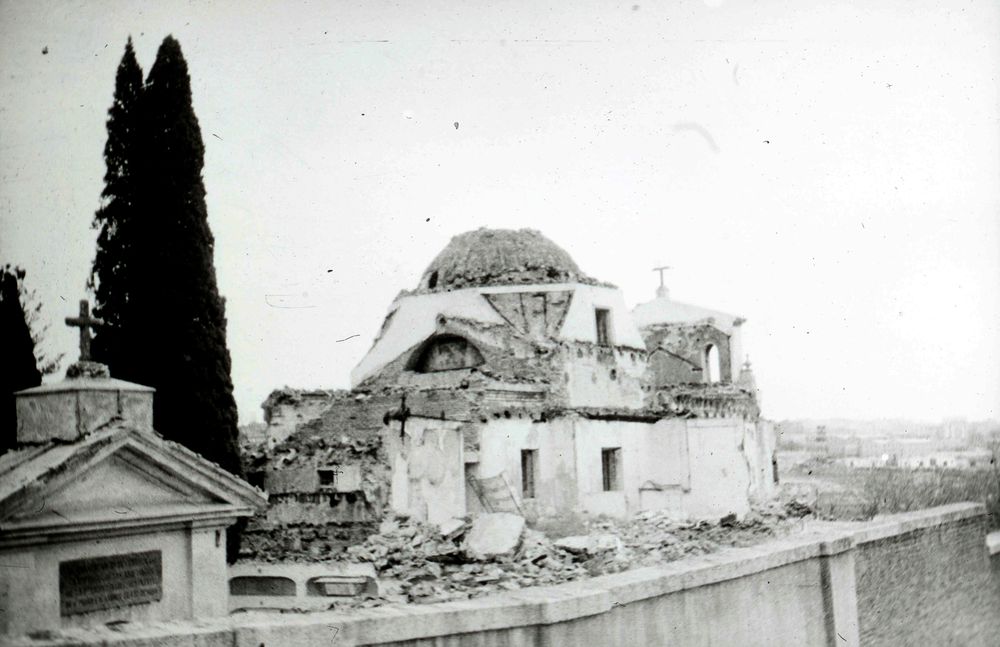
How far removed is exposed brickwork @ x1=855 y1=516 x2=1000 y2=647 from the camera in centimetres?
1027

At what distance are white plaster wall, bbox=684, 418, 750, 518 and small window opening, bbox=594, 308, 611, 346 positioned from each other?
348 cm

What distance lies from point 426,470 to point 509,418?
8.78 feet

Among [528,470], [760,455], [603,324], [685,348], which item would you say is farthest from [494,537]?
[685,348]

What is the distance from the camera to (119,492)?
7961 mm

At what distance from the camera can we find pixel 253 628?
5.26 meters

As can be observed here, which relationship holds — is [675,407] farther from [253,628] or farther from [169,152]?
[253,628]

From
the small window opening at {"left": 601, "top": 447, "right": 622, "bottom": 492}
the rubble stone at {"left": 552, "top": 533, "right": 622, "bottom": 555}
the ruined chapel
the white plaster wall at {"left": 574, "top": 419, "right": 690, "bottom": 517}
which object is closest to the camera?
the rubble stone at {"left": 552, "top": 533, "right": 622, "bottom": 555}

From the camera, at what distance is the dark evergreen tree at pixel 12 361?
11324 mm

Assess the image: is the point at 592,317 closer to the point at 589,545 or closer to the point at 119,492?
the point at 589,545

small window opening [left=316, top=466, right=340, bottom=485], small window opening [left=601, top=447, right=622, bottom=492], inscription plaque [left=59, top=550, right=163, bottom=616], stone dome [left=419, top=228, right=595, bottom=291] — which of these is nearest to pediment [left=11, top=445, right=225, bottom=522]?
inscription plaque [left=59, top=550, right=163, bottom=616]

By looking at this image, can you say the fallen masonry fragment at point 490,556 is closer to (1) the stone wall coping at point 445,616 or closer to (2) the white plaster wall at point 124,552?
(2) the white plaster wall at point 124,552

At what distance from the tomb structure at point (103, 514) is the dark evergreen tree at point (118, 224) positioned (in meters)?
5.67

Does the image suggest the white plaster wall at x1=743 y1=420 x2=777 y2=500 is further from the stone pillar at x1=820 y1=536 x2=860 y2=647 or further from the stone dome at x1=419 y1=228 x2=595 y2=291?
the stone pillar at x1=820 y1=536 x2=860 y2=647

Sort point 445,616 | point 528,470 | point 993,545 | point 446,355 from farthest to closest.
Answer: point 446,355
point 528,470
point 993,545
point 445,616
